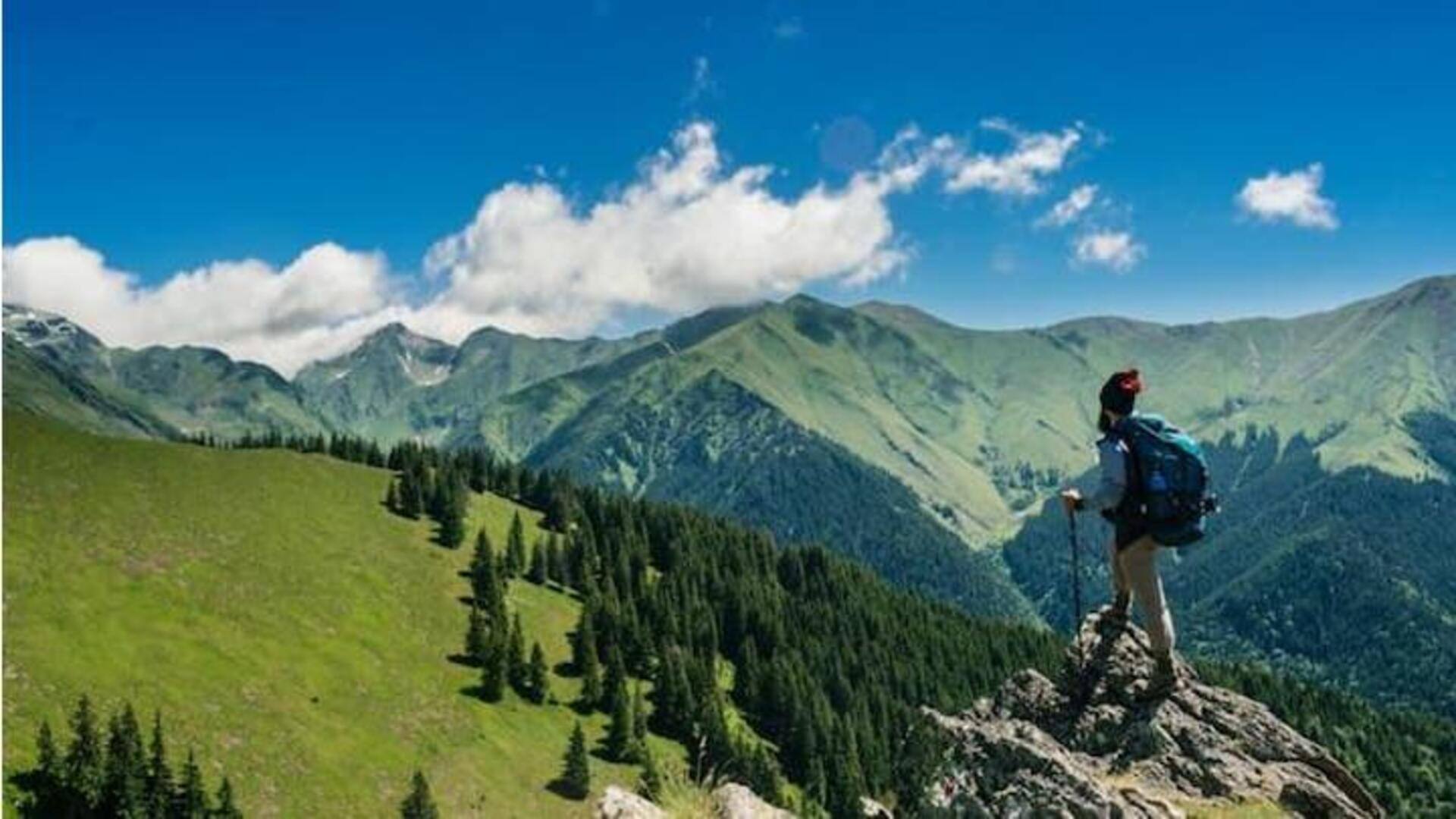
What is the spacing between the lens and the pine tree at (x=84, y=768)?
82.2 m

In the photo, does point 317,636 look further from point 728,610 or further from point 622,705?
point 728,610

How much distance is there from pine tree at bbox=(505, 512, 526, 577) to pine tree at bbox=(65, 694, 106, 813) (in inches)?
3601

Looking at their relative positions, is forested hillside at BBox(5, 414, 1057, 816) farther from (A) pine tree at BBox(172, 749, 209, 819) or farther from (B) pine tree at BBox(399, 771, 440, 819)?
(A) pine tree at BBox(172, 749, 209, 819)

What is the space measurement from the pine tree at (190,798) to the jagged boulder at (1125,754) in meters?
80.7

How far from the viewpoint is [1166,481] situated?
17.5 meters

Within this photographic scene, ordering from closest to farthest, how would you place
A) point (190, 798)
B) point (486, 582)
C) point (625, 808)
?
1. point (625, 808)
2. point (190, 798)
3. point (486, 582)

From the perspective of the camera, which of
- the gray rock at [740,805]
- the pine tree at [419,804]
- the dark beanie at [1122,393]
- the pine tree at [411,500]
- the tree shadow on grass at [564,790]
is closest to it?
the gray rock at [740,805]

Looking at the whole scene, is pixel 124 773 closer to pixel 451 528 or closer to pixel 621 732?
pixel 621 732

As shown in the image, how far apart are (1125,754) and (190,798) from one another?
85502 millimetres

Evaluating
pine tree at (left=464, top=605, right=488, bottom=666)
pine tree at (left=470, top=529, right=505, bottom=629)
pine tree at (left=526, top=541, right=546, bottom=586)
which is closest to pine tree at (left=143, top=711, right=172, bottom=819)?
pine tree at (left=464, top=605, right=488, bottom=666)

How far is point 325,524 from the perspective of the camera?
167 m

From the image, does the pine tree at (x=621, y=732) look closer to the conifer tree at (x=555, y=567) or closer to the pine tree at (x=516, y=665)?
the pine tree at (x=516, y=665)

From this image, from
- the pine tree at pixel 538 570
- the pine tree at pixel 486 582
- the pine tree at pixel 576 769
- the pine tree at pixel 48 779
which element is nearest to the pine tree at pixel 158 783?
the pine tree at pixel 48 779

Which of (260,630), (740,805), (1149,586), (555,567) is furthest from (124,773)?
(555,567)
